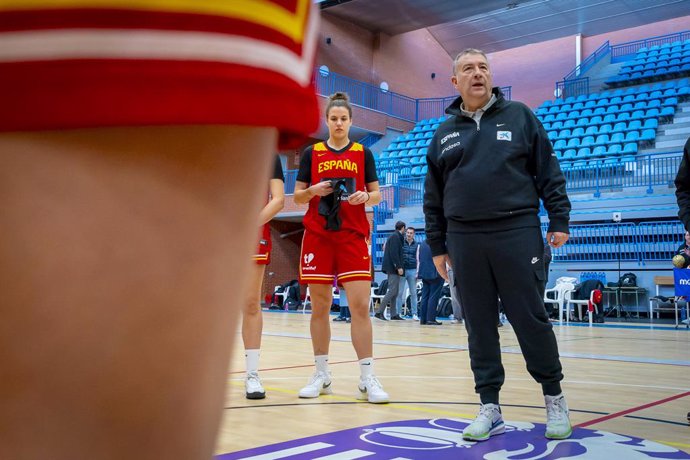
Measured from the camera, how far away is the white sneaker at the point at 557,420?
269 cm

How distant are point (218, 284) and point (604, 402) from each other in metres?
3.52

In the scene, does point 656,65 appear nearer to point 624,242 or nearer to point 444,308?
point 624,242

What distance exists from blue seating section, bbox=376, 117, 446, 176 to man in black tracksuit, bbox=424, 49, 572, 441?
15031mm

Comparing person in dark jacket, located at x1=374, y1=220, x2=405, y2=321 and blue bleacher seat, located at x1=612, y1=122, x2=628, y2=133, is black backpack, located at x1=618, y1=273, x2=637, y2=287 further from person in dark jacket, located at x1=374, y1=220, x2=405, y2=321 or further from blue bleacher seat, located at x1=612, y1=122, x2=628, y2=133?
blue bleacher seat, located at x1=612, y1=122, x2=628, y2=133

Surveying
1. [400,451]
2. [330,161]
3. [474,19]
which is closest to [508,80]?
[474,19]

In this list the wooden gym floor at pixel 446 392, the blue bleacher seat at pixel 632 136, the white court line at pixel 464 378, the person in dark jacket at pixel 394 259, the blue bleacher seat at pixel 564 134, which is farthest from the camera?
the blue bleacher seat at pixel 564 134

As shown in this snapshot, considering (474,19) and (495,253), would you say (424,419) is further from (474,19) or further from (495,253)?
(474,19)

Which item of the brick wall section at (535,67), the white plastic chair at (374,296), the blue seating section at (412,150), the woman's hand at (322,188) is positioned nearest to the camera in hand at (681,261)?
the white plastic chair at (374,296)

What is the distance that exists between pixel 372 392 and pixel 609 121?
1555 centimetres

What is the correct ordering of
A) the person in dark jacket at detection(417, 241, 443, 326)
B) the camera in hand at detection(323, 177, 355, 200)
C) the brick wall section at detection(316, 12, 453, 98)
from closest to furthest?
the camera in hand at detection(323, 177, 355, 200) < the person in dark jacket at detection(417, 241, 443, 326) < the brick wall section at detection(316, 12, 453, 98)

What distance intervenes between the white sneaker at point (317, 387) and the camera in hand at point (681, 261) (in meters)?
8.02

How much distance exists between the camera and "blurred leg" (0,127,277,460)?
1.51 ft

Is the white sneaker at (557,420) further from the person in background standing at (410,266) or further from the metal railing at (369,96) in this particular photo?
the metal railing at (369,96)

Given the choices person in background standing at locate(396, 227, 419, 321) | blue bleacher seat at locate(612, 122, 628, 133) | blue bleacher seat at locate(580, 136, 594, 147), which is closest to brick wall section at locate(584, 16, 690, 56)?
blue bleacher seat at locate(612, 122, 628, 133)
